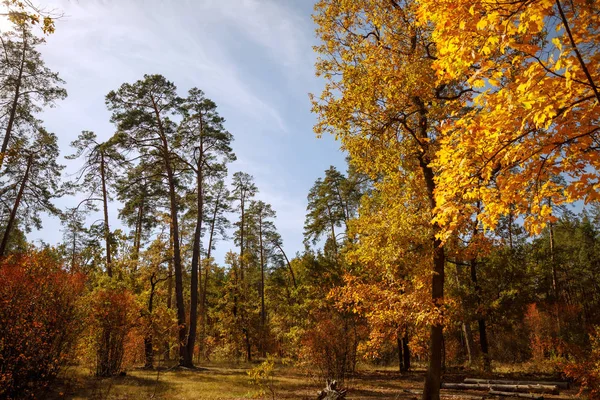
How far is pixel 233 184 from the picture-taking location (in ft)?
104

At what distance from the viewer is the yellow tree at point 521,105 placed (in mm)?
2816

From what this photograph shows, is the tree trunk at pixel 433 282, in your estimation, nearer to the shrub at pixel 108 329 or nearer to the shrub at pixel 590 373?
the shrub at pixel 590 373

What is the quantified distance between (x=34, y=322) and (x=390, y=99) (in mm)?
8805

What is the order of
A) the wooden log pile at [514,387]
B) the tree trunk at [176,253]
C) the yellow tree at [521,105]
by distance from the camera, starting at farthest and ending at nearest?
1. the tree trunk at [176,253]
2. the wooden log pile at [514,387]
3. the yellow tree at [521,105]

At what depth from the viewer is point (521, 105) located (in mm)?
3051

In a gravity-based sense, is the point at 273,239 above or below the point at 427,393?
above

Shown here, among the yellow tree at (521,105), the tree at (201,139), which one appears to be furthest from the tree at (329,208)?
the yellow tree at (521,105)

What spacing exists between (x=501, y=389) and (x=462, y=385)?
4.33 feet

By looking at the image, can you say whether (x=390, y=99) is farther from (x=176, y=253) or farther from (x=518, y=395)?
(x=176, y=253)

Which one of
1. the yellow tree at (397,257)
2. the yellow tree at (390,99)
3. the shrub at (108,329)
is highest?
the yellow tree at (390,99)

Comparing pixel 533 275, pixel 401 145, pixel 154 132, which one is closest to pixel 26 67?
pixel 154 132

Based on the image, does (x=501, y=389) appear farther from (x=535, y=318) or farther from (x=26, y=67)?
(x=26, y=67)

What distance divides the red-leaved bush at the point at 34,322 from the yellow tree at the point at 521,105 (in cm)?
879

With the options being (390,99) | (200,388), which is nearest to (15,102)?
(200,388)
